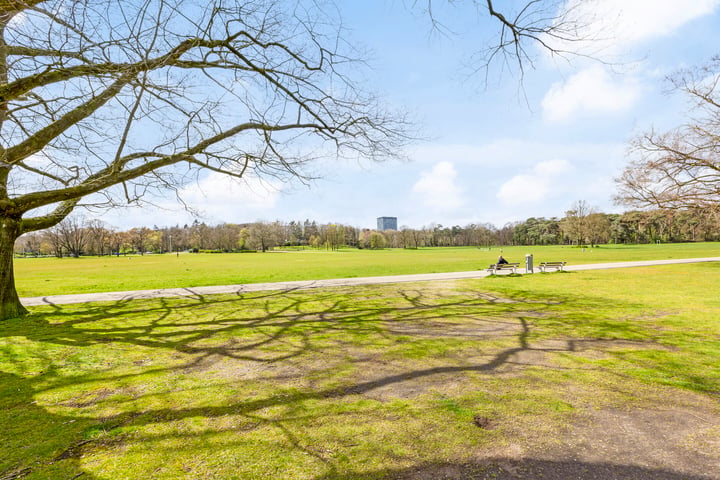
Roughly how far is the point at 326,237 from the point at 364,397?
4819 inches

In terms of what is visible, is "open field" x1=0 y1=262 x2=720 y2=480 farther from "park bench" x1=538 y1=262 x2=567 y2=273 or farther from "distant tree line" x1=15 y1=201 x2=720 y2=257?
"distant tree line" x1=15 y1=201 x2=720 y2=257

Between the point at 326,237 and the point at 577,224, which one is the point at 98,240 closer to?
the point at 326,237

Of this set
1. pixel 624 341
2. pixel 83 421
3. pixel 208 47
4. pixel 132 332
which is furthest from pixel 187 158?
pixel 624 341

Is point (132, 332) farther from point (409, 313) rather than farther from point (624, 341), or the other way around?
point (624, 341)

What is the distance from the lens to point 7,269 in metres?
9.28

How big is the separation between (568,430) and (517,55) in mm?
4565

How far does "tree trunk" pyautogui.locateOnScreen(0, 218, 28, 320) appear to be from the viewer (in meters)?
9.14

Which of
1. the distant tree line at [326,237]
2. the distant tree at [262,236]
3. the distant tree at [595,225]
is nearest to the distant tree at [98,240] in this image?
the distant tree line at [326,237]

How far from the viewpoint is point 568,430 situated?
3.44 m


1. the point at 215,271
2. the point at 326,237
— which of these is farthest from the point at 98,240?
the point at 215,271

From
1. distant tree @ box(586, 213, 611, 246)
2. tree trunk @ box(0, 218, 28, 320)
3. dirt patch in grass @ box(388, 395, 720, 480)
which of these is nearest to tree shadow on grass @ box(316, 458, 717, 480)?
dirt patch in grass @ box(388, 395, 720, 480)

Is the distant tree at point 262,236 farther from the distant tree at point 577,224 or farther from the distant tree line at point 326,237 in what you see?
the distant tree at point 577,224

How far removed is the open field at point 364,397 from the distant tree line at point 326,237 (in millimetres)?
81999

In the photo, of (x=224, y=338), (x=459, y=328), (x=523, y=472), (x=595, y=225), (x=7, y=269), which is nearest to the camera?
(x=523, y=472)
